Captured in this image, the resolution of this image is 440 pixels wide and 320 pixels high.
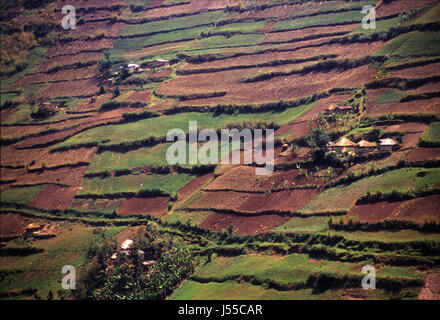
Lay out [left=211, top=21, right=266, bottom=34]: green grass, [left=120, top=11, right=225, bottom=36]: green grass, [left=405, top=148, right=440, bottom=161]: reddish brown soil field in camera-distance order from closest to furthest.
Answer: [left=405, top=148, right=440, bottom=161]: reddish brown soil field
[left=211, top=21, right=266, bottom=34]: green grass
[left=120, top=11, right=225, bottom=36]: green grass

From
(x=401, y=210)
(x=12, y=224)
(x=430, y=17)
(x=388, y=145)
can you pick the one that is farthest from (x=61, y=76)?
(x=401, y=210)

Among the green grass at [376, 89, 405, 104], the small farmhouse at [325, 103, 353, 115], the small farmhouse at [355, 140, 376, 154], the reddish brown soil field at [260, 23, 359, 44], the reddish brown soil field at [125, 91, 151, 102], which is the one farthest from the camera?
the reddish brown soil field at [260, 23, 359, 44]

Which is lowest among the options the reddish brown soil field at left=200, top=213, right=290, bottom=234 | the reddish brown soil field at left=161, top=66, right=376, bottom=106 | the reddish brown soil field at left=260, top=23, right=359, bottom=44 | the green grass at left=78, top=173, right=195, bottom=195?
the reddish brown soil field at left=200, top=213, right=290, bottom=234

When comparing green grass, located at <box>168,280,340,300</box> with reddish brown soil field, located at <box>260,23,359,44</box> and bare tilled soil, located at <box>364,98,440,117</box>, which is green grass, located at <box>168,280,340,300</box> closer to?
bare tilled soil, located at <box>364,98,440,117</box>

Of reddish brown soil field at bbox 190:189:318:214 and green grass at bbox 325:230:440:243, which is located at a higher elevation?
reddish brown soil field at bbox 190:189:318:214

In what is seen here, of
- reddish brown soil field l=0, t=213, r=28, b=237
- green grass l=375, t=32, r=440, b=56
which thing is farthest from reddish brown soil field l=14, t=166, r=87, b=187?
green grass l=375, t=32, r=440, b=56

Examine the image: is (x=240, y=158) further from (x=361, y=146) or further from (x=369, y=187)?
(x=369, y=187)

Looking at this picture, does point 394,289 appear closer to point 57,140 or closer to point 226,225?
point 226,225
